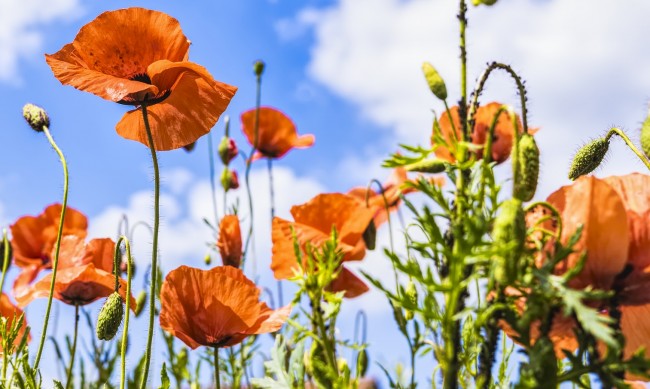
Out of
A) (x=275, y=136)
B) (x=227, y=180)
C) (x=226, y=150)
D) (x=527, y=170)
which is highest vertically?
(x=275, y=136)

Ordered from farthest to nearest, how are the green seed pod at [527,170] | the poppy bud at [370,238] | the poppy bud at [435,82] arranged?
1. the poppy bud at [370,238]
2. the poppy bud at [435,82]
3. the green seed pod at [527,170]

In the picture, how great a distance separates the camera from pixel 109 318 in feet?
4.83

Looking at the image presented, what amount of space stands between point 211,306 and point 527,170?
88 cm

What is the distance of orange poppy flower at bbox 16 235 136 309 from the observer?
6.43 feet

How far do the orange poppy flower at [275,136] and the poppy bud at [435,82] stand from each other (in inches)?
109

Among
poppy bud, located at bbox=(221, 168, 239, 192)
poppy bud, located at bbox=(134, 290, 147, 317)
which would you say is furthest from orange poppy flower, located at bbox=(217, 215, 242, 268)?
poppy bud, located at bbox=(221, 168, 239, 192)

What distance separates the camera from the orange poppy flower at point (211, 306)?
5.14 ft

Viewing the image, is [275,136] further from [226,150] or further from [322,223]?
[322,223]

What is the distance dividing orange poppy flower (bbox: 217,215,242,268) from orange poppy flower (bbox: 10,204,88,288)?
90 cm

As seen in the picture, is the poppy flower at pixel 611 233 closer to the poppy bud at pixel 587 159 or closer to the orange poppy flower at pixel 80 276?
the poppy bud at pixel 587 159

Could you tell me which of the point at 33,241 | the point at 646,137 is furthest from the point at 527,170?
the point at 33,241

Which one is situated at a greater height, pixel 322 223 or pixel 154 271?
pixel 322 223

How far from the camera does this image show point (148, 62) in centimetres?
156

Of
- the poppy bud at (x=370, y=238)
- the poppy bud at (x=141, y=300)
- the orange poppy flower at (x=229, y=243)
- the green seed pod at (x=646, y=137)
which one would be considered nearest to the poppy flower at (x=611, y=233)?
the green seed pod at (x=646, y=137)
